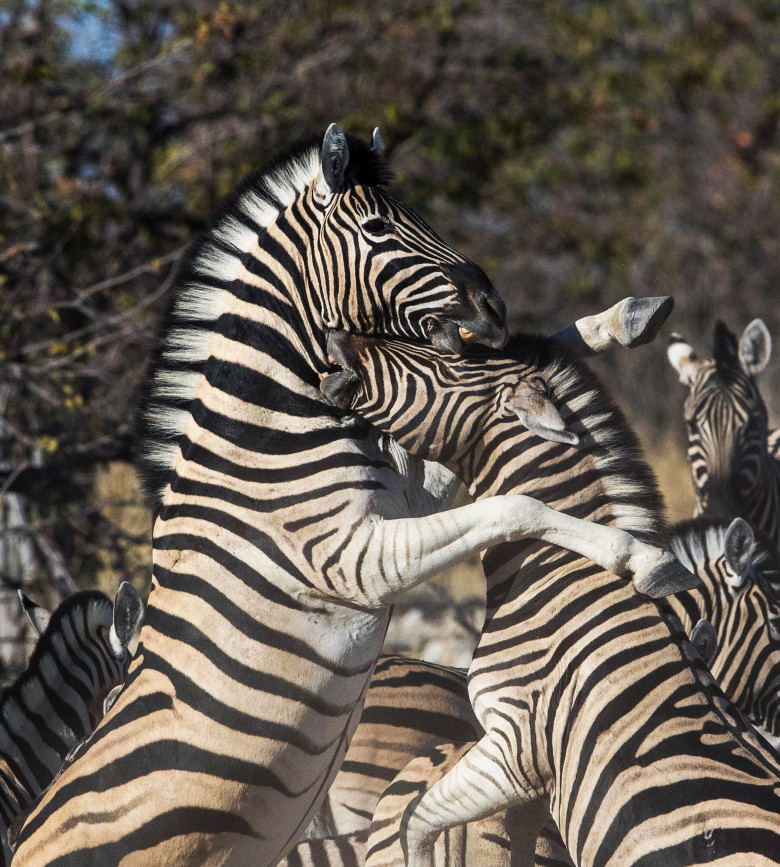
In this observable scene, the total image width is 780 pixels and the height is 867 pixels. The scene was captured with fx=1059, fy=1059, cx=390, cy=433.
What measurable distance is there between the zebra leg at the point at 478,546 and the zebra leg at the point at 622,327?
611mm

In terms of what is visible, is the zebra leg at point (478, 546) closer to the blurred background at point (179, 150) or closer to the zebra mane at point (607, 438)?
the zebra mane at point (607, 438)

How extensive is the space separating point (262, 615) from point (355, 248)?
1.15 meters

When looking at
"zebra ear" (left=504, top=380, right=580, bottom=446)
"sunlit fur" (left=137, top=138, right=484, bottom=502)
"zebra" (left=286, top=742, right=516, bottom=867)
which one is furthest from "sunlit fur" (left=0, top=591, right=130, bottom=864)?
"zebra ear" (left=504, top=380, right=580, bottom=446)

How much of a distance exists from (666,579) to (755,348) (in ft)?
14.3

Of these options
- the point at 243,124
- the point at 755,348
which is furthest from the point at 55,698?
the point at 243,124

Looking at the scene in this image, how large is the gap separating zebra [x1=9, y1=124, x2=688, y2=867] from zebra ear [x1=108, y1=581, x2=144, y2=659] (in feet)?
3.16

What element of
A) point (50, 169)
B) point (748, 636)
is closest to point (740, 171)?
point (50, 169)

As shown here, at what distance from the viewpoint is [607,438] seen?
3244 mm

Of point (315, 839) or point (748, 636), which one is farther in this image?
point (748, 636)

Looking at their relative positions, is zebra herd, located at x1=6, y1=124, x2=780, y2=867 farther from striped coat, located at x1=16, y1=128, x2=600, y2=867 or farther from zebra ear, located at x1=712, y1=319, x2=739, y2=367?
zebra ear, located at x1=712, y1=319, x2=739, y2=367

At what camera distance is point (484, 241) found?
Result: 13.2m

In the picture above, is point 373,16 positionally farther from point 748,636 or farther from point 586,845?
point 586,845

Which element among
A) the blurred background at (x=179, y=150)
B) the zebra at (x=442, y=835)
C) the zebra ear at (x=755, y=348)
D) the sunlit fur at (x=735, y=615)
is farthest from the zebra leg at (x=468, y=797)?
the zebra ear at (x=755, y=348)

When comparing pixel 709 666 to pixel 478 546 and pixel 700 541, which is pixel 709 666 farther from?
pixel 478 546
